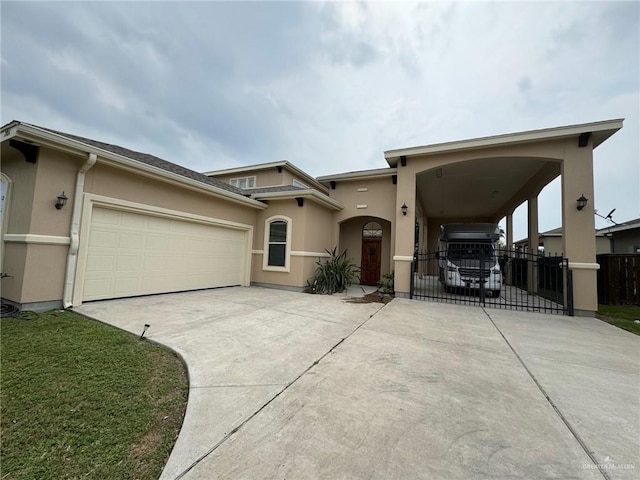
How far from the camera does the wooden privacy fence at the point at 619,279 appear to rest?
780 cm

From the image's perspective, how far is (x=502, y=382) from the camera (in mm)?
2750

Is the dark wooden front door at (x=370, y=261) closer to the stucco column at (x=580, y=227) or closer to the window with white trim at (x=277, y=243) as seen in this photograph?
the window with white trim at (x=277, y=243)

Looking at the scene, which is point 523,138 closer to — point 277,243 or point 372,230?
point 372,230

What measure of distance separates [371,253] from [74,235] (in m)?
9.61

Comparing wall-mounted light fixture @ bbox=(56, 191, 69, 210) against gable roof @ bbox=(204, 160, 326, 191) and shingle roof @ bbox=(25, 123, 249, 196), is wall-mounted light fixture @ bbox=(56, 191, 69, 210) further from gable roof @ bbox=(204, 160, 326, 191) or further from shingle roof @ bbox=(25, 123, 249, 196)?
gable roof @ bbox=(204, 160, 326, 191)

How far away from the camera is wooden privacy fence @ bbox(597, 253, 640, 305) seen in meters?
7.80

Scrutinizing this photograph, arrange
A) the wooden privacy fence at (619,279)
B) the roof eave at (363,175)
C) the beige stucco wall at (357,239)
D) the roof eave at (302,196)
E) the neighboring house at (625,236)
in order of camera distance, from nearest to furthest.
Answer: the wooden privacy fence at (619,279) < the roof eave at (302,196) < the roof eave at (363,175) < the beige stucco wall at (357,239) < the neighboring house at (625,236)

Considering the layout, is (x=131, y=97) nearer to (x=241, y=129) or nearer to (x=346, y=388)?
(x=241, y=129)

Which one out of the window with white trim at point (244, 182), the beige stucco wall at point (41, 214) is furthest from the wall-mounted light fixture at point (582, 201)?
the window with white trim at point (244, 182)

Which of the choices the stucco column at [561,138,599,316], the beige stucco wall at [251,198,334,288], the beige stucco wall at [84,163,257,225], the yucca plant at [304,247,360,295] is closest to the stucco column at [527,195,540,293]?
the stucco column at [561,138,599,316]

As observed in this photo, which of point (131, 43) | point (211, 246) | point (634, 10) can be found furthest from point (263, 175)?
point (634, 10)

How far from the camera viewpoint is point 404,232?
809cm

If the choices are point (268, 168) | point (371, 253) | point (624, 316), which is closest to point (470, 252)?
point (624, 316)

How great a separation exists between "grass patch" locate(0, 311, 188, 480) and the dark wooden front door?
8885mm
